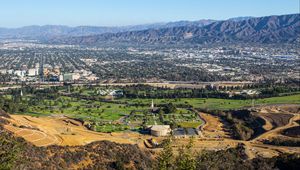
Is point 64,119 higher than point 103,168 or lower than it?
lower

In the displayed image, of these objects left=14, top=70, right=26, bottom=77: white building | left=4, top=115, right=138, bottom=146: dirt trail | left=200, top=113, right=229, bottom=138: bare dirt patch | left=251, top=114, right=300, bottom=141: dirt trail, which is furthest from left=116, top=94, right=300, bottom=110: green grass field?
left=14, top=70, right=26, bottom=77: white building

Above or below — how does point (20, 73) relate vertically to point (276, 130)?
below

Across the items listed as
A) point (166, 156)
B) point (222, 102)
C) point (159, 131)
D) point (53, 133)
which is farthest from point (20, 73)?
point (166, 156)

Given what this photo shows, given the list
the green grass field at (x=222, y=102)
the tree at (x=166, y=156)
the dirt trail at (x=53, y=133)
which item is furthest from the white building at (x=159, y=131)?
the tree at (x=166, y=156)

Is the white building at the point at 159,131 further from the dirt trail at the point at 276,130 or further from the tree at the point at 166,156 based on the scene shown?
the tree at the point at 166,156

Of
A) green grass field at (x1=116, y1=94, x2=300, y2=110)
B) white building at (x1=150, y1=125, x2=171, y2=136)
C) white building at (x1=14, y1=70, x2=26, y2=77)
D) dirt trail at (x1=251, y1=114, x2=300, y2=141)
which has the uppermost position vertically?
white building at (x1=150, y1=125, x2=171, y2=136)

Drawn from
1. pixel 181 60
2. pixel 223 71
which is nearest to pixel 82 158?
pixel 223 71

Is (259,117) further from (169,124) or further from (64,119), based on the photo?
(64,119)

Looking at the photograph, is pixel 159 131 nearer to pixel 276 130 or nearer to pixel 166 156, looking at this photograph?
pixel 276 130

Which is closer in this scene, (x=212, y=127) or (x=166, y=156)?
(x=166, y=156)

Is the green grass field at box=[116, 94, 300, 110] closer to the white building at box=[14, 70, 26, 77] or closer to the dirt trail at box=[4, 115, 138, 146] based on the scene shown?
the dirt trail at box=[4, 115, 138, 146]

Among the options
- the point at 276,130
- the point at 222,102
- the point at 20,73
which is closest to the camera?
the point at 276,130
